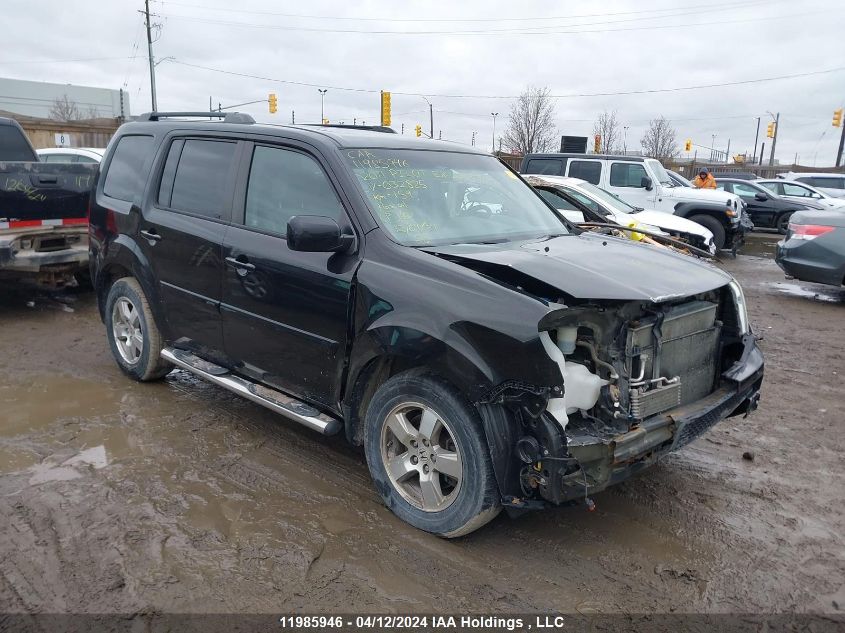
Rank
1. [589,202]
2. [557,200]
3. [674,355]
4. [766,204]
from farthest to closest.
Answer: [766,204], [589,202], [557,200], [674,355]

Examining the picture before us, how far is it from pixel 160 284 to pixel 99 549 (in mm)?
2146

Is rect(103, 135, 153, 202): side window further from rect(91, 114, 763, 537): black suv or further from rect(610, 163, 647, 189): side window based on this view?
rect(610, 163, 647, 189): side window

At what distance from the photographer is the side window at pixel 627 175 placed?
1457 centimetres

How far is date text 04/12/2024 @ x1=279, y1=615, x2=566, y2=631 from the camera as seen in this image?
2.78 meters

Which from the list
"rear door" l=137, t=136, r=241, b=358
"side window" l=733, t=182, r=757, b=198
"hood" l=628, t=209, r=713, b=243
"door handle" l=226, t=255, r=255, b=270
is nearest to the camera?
"door handle" l=226, t=255, r=255, b=270

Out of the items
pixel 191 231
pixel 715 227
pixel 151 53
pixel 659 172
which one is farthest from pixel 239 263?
pixel 151 53

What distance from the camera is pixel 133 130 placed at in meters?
5.40

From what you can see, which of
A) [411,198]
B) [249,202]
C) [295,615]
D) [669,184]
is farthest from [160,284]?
[669,184]

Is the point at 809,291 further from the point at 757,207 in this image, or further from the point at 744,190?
the point at 744,190

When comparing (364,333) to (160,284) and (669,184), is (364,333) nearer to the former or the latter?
(160,284)

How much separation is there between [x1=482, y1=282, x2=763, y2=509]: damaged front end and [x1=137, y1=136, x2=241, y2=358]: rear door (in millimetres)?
2349

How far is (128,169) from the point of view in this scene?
17.5ft

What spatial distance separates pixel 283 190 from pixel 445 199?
0.98 meters

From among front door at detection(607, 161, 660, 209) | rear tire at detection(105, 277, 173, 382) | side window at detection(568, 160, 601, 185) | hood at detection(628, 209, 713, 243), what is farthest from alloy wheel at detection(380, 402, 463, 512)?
front door at detection(607, 161, 660, 209)
